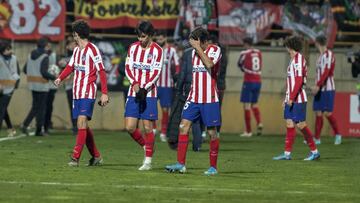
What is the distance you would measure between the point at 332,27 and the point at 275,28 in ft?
4.92

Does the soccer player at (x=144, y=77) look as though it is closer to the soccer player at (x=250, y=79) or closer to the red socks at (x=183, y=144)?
the red socks at (x=183, y=144)

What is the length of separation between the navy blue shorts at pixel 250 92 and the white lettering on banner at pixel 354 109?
7.63ft

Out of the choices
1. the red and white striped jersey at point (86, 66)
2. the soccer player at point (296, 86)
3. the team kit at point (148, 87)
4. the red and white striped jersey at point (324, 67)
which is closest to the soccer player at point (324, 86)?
the red and white striped jersey at point (324, 67)

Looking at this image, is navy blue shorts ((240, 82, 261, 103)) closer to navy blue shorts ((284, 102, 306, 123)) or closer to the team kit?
navy blue shorts ((284, 102, 306, 123))

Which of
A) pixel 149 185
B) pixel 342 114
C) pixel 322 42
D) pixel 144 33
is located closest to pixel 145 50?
pixel 144 33

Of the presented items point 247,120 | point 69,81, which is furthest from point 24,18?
point 247,120

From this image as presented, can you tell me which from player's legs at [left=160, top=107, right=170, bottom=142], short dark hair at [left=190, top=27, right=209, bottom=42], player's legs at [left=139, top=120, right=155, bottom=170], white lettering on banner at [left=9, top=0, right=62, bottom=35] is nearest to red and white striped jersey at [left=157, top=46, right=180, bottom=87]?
player's legs at [left=160, top=107, right=170, bottom=142]

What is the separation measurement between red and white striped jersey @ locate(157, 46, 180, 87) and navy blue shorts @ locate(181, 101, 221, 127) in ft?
30.4

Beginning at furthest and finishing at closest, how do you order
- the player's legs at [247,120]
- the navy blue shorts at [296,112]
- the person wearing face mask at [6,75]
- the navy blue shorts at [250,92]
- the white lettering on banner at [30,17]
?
the white lettering on banner at [30,17] → the navy blue shorts at [250,92] → the player's legs at [247,120] → the person wearing face mask at [6,75] → the navy blue shorts at [296,112]

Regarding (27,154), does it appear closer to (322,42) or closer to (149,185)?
(149,185)

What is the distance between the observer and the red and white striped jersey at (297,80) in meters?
18.7

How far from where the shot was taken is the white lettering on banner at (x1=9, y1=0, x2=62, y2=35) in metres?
28.4

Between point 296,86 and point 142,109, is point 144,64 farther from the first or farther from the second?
point 296,86

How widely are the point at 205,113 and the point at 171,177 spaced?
3.57 ft
